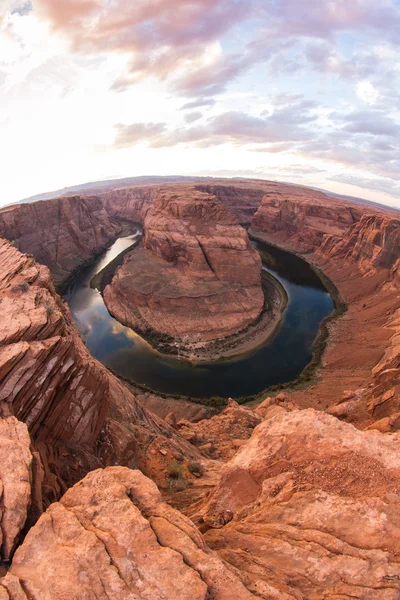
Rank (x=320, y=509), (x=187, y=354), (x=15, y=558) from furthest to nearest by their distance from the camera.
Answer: (x=187, y=354) < (x=320, y=509) < (x=15, y=558)

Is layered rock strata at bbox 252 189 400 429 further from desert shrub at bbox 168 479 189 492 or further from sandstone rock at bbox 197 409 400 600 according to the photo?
desert shrub at bbox 168 479 189 492

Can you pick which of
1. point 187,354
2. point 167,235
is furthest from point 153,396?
point 167,235

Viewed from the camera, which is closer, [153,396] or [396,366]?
[396,366]

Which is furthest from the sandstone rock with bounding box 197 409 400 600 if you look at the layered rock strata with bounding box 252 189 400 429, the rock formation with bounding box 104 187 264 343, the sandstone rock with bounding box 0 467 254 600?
the rock formation with bounding box 104 187 264 343

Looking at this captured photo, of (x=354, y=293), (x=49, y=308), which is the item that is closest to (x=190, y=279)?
(x=354, y=293)

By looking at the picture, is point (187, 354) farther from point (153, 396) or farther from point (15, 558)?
point (15, 558)

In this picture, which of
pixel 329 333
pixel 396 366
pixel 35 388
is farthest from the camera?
pixel 329 333

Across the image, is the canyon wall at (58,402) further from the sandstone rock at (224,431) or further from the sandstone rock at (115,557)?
the sandstone rock at (224,431)
